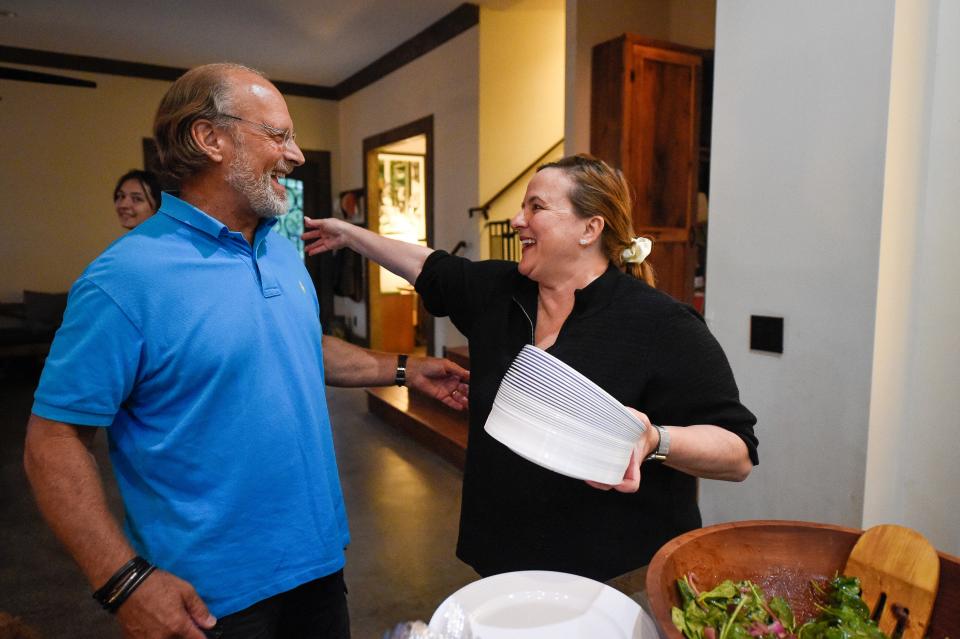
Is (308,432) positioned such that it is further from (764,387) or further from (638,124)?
(638,124)

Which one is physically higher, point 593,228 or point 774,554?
point 593,228

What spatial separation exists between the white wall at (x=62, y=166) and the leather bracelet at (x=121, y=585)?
22.7ft

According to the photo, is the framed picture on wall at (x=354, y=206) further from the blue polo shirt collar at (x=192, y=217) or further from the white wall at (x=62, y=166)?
the blue polo shirt collar at (x=192, y=217)

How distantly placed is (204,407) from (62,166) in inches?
277

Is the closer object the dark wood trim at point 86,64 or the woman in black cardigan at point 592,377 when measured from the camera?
the woman in black cardigan at point 592,377

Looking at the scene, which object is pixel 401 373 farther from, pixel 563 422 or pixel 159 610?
pixel 563 422

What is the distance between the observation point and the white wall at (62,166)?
6480 millimetres

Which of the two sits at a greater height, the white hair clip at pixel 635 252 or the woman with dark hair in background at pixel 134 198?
the woman with dark hair in background at pixel 134 198

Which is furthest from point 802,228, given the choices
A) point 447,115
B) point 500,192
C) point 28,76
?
point 28,76

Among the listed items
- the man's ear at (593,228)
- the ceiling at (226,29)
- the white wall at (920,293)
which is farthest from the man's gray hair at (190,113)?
the ceiling at (226,29)

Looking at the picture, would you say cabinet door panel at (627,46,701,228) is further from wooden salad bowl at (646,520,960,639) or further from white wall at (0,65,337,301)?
white wall at (0,65,337,301)

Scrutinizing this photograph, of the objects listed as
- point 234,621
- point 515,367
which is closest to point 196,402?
point 234,621

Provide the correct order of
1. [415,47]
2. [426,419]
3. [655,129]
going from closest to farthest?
[655,129] < [426,419] < [415,47]

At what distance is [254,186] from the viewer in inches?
49.7
